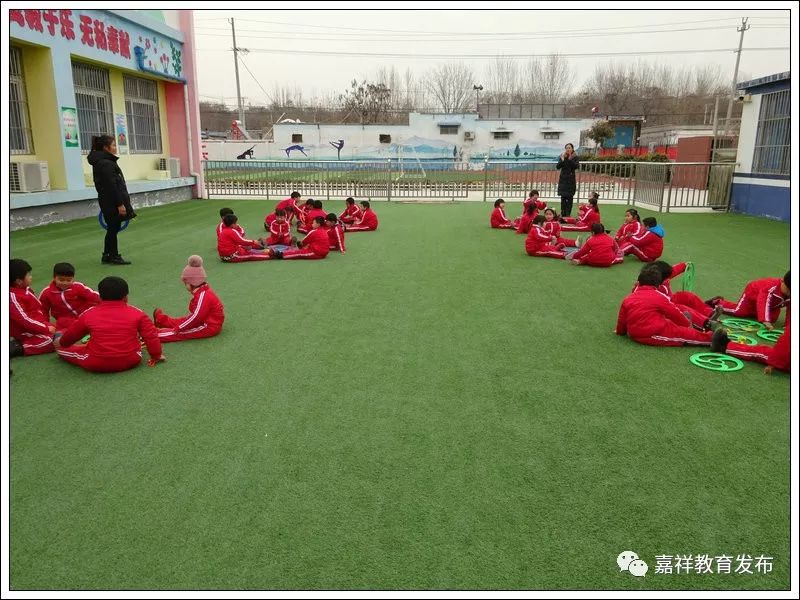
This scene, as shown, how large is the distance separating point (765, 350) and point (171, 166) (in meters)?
17.3

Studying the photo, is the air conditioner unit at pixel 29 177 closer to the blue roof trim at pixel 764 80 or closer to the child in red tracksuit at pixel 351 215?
the child in red tracksuit at pixel 351 215

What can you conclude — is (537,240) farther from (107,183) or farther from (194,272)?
(107,183)

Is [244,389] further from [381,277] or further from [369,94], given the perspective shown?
[369,94]

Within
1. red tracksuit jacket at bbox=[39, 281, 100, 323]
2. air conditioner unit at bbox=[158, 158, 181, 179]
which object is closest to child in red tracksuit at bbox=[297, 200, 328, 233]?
red tracksuit jacket at bbox=[39, 281, 100, 323]

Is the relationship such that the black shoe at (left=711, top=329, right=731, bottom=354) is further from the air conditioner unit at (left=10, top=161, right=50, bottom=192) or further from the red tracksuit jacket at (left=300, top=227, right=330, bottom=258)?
the air conditioner unit at (left=10, top=161, right=50, bottom=192)

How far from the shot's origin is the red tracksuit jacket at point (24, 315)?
4926mm

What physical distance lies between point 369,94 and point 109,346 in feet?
159

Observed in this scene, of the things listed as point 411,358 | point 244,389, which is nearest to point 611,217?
point 411,358

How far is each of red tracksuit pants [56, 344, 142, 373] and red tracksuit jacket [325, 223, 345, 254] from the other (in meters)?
5.38

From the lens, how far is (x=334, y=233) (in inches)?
388

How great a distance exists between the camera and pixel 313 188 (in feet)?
64.3

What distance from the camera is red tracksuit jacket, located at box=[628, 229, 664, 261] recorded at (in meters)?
8.81

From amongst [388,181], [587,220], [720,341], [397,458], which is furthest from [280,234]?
[388,181]

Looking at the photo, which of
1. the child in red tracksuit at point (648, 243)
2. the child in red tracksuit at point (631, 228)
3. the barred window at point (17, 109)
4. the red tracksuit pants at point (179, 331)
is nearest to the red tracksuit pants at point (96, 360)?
the red tracksuit pants at point (179, 331)
